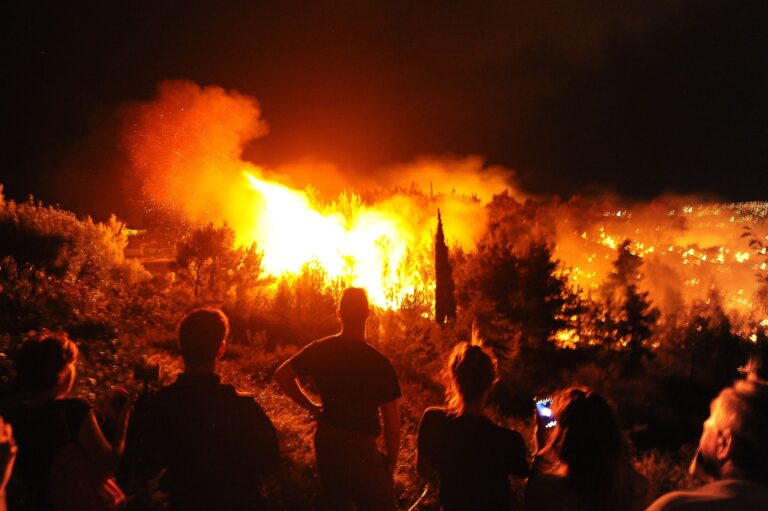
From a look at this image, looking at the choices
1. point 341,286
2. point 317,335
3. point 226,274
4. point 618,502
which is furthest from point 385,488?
point 341,286

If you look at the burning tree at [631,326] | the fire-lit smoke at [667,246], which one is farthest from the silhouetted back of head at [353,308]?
the fire-lit smoke at [667,246]

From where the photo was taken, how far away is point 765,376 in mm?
5254

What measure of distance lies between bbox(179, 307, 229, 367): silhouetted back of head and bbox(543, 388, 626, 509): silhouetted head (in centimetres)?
196

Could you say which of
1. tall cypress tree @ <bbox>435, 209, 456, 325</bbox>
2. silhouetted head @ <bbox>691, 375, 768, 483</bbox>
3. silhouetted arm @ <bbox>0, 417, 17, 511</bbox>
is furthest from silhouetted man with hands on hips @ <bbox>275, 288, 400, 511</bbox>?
tall cypress tree @ <bbox>435, 209, 456, 325</bbox>

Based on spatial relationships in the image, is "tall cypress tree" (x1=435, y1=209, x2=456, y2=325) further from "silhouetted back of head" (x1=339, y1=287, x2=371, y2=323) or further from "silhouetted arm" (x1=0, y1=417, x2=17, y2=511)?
"silhouetted arm" (x1=0, y1=417, x2=17, y2=511)

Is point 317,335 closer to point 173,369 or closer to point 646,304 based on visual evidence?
point 173,369

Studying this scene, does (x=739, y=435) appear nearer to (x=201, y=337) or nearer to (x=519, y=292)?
(x=201, y=337)

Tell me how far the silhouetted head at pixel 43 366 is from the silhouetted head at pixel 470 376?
7.29 feet

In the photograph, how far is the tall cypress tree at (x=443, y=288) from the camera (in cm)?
3133

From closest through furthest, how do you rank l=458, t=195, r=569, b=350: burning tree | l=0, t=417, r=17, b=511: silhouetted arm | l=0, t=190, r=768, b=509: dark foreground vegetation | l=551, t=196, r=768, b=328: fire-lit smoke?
l=0, t=417, r=17, b=511: silhouetted arm < l=0, t=190, r=768, b=509: dark foreground vegetation < l=458, t=195, r=569, b=350: burning tree < l=551, t=196, r=768, b=328: fire-lit smoke

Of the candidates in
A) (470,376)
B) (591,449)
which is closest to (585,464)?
(591,449)

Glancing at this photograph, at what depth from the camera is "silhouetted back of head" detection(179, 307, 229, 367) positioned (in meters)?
3.03

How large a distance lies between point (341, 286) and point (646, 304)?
18.3 metres

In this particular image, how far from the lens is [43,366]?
9.21ft
